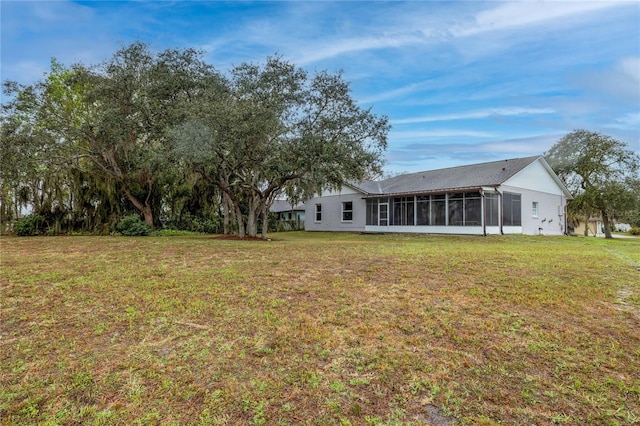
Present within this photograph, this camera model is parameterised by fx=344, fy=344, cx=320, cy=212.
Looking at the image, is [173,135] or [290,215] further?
[290,215]

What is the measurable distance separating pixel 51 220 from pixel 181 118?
9549 millimetres

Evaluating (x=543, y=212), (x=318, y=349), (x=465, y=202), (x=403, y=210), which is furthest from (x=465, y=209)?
(x=318, y=349)

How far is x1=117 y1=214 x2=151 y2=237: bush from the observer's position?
16453mm

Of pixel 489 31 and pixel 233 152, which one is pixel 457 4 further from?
pixel 233 152

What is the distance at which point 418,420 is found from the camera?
223cm

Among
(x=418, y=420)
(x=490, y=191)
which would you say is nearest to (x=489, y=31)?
(x=490, y=191)

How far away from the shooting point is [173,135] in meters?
11.7

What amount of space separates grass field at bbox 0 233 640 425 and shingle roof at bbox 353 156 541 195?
12.5 m

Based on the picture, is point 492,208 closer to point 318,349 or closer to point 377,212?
point 377,212

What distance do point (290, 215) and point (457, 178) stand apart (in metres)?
18.9

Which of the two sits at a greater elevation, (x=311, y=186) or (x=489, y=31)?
(x=489, y=31)

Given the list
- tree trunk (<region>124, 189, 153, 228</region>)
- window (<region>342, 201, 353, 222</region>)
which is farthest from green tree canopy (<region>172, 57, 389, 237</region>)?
window (<region>342, 201, 353, 222</region>)

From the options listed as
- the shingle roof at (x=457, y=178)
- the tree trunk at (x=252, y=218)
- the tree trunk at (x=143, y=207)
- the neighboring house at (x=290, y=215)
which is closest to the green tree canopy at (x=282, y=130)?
the tree trunk at (x=252, y=218)

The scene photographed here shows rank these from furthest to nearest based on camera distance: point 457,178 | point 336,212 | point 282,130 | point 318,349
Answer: point 336,212 → point 457,178 → point 282,130 → point 318,349
